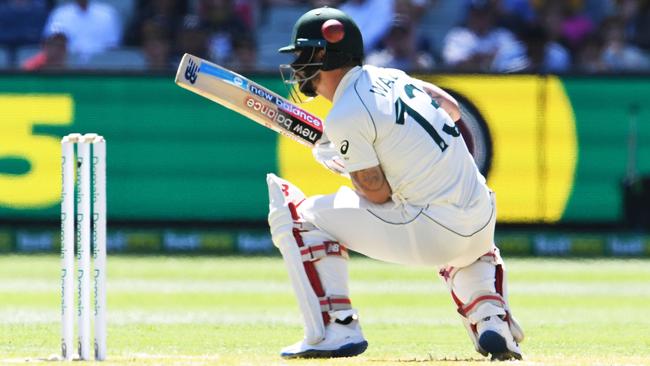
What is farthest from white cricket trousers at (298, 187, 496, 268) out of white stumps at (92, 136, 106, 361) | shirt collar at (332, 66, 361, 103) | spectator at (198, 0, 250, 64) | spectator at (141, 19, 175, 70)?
spectator at (198, 0, 250, 64)

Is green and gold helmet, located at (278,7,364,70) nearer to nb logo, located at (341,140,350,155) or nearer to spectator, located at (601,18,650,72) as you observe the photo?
nb logo, located at (341,140,350,155)

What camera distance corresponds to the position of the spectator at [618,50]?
1402 cm

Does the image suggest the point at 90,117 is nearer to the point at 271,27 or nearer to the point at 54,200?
the point at 54,200

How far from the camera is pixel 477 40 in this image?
46.0 feet

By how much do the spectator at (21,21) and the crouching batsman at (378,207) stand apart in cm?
860

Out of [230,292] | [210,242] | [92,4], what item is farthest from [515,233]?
[92,4]

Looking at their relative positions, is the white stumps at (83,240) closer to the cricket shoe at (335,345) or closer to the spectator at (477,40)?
the cricket shoe at (335,345)

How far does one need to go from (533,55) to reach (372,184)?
8110 millimetres

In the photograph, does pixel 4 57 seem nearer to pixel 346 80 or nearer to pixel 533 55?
pixel 533 55

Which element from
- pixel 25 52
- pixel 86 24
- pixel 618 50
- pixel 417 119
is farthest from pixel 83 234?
pixel 618 50

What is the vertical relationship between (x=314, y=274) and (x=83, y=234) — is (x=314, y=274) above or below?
below

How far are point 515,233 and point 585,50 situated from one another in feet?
9.35

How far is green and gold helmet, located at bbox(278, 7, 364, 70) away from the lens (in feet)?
19.9

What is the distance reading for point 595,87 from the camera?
1223cm
